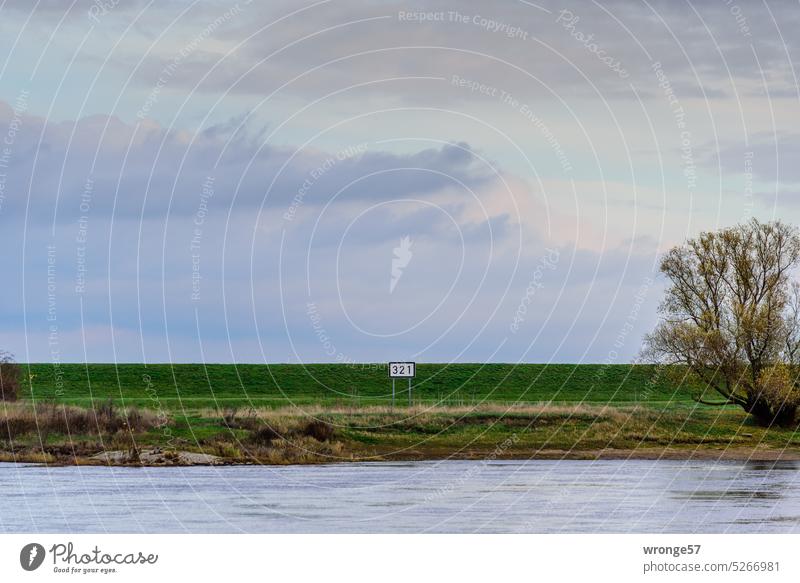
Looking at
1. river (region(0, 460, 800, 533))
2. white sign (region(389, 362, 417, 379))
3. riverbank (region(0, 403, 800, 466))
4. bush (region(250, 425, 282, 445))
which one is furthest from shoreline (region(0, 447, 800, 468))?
white sign (region(389, 362, 417, 379))

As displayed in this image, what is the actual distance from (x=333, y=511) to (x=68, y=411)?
101 ft

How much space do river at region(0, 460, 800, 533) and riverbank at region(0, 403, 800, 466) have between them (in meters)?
3.15

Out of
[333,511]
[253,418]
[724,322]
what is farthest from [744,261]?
[333,511]

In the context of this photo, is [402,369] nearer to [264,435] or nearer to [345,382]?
[264,435]

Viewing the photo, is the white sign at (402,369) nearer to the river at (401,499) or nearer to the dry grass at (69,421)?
the dry grass at (69,421)

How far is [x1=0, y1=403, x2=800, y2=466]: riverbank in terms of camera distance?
62906 millimetres

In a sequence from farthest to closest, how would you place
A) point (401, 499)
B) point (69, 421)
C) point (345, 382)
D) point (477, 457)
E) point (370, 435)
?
1. point (345, 382)
2. point (370, 435)
3. point (69, 421)
4. point (477, 457)
5. point (401, 499)

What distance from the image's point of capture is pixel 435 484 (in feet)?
171

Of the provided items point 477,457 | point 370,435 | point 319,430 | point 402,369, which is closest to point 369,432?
point 370,435

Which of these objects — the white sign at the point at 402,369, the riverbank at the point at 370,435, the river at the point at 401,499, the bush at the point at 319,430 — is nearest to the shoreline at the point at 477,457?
the riverbank at the point at 370,435

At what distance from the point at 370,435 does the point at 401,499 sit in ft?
75.0

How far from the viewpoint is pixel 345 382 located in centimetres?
12862

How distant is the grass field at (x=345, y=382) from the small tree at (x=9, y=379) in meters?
13.3

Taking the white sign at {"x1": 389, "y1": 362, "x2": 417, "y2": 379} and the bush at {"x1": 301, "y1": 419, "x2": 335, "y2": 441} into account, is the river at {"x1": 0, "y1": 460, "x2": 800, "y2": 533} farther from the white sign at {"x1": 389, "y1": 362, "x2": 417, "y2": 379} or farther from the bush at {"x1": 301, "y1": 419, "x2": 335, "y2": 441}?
the white sign at {"x1": 389, "y1": 362, "x2": 417, "y2": 379}
